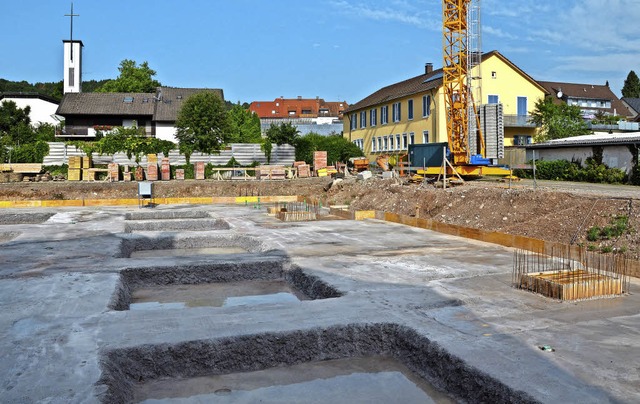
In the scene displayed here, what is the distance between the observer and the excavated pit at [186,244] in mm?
14398

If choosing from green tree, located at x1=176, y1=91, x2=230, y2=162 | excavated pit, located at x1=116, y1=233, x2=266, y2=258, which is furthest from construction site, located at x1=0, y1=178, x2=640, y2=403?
green tree, located at x1=176, y1=91, x2=230, y2=162

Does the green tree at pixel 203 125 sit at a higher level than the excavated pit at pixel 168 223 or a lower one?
higher

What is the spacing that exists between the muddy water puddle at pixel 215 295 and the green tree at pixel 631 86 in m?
97.9

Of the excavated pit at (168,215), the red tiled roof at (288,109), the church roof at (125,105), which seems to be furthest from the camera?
the red tiled roof at (288,109)

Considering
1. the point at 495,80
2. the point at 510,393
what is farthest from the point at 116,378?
the point at 495,80

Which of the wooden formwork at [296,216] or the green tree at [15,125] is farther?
the green tree at [15,125]

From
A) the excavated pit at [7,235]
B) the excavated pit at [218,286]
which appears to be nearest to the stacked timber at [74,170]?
the excavated pit at [7,235]

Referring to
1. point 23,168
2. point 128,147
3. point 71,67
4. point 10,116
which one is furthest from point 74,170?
point 71,67

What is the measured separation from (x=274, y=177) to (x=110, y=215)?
530 inches

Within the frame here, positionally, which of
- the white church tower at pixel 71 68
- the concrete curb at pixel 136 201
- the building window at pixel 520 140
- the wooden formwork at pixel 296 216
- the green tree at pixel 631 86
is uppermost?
the green tree at pixel 631 86

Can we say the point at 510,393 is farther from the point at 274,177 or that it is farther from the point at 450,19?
the point at 274,177

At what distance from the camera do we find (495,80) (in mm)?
35719

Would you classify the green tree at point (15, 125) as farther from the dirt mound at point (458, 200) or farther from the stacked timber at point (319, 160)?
the stacked timber at point (319, 160)

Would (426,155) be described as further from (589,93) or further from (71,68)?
(589,93)
